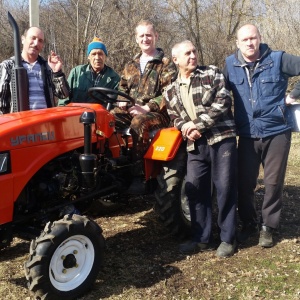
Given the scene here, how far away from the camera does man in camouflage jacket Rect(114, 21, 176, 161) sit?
4.26 metres

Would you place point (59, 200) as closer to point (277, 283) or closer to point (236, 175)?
point (236, 175)

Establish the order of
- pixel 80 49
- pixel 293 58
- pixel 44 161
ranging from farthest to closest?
pixel 80 49
pixel 293 58
pixel 44 161

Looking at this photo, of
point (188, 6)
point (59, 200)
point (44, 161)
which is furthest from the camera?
point (188, 6)

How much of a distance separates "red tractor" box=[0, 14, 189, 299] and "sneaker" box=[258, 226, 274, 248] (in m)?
0.76

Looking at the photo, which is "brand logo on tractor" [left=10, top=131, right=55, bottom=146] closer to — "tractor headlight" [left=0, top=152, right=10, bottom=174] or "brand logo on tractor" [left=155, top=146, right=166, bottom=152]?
"tractor headlight" [left=0, top=152, right=10, bottom=174]

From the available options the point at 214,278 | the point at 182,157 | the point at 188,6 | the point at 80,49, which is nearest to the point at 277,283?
the point at 214,278

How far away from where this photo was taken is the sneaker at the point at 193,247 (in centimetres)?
404

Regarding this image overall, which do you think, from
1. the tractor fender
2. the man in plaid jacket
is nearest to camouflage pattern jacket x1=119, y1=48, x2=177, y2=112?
the tractor fender

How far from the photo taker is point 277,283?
11.2 ft

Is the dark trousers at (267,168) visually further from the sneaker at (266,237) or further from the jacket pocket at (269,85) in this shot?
the jacket pocket at (269,85)

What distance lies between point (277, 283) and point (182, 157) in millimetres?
1440

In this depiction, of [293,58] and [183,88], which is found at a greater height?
[293,58]

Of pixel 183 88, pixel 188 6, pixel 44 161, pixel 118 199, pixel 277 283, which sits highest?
pixel 188 6

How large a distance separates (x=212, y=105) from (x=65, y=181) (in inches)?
53.4
